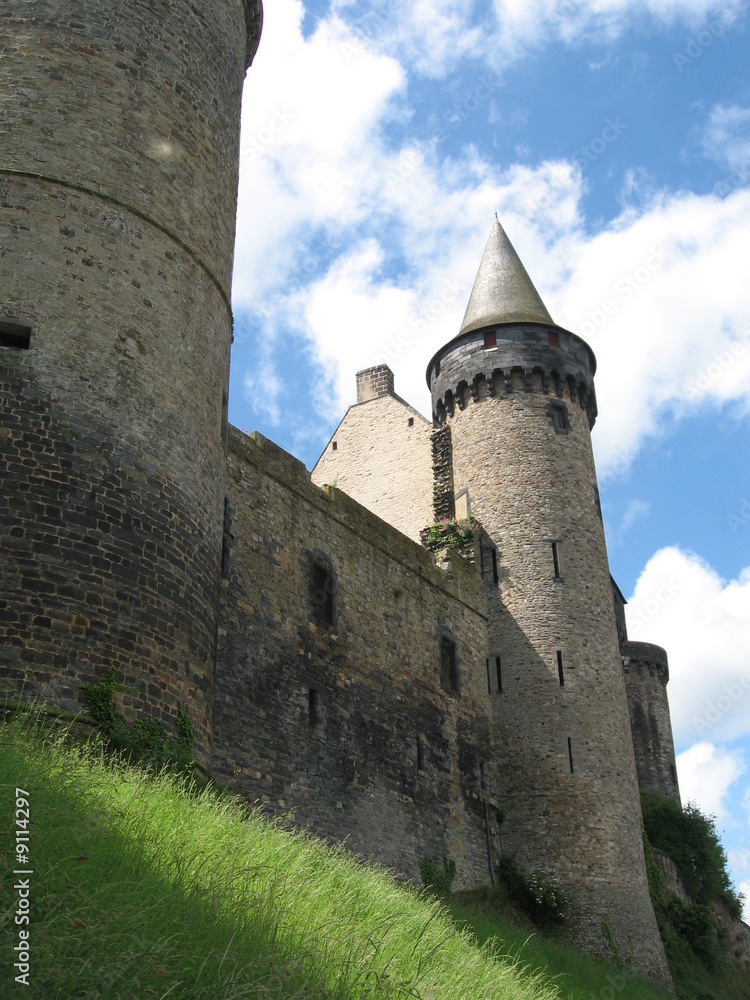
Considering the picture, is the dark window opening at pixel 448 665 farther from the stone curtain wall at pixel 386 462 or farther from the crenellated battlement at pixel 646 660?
the crenellated battlement at pixel 646 660

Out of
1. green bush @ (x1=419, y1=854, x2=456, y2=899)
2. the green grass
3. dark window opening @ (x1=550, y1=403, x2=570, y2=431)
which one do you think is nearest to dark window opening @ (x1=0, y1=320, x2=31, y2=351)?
the green grass

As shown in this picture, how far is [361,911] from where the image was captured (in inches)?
362

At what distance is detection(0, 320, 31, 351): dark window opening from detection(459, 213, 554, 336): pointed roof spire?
54.8 ft

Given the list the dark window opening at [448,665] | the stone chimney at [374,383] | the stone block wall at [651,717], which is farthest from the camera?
the stone block wall at [651,717]

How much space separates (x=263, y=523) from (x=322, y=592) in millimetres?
1929

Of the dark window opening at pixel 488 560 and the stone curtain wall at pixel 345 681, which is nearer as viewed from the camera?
the stone curtain wall at pixel 345 681

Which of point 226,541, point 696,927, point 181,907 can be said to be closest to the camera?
point 181,907

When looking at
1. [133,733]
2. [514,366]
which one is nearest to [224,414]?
[133,733]

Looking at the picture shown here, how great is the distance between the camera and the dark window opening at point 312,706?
16672 mm

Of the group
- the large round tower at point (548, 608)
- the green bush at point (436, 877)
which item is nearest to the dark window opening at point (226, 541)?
the green bush at point (436, 877)

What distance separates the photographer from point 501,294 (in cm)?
2692

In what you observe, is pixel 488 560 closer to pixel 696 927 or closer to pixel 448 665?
pixel 448 665

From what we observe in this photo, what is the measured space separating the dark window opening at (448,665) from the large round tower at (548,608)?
1458 mm

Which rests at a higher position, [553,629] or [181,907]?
[553,629]
